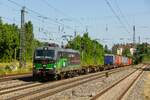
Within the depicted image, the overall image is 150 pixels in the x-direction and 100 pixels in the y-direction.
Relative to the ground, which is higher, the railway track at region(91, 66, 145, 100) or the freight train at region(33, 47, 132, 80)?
the freight train at region(33, 47, 132, 80)

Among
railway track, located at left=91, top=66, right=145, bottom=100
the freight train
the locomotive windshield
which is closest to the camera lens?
railway track, located at left=91, top=66, right=145, bottom=100

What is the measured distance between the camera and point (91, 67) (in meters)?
61.3

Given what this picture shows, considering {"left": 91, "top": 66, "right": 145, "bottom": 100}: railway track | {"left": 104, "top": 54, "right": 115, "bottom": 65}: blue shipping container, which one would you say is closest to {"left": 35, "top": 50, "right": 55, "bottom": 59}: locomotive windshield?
{"left": 91, "top": 66, "right": 145, "bottom": 100}: railway track

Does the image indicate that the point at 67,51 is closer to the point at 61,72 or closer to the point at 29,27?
the point at 61,72

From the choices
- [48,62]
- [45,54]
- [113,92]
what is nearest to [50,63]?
[48,62]

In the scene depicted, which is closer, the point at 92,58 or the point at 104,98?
the point at 104,98

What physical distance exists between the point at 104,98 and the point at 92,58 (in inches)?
2619

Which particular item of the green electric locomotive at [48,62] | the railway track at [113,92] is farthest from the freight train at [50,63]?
the railway track at [113,92]

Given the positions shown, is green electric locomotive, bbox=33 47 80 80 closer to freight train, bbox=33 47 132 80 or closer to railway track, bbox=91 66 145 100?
freight train, bbox=33 47 132 80

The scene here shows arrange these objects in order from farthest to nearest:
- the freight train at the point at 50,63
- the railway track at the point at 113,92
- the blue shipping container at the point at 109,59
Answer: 1. the blue shipping container at the point at 109,59
2. the freight train at the point at 50,63
3. the railway track at the point at 113,92

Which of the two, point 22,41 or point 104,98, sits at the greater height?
point 22,41

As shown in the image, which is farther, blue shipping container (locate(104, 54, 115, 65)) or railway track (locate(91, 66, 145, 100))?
blue shipping container (locate(104, 54, 115, 65))

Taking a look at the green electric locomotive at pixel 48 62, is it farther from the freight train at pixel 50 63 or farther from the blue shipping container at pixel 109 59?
the blue shipping container at pixel 109 59

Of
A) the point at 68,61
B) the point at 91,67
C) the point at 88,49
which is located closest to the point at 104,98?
the point at 68,61
